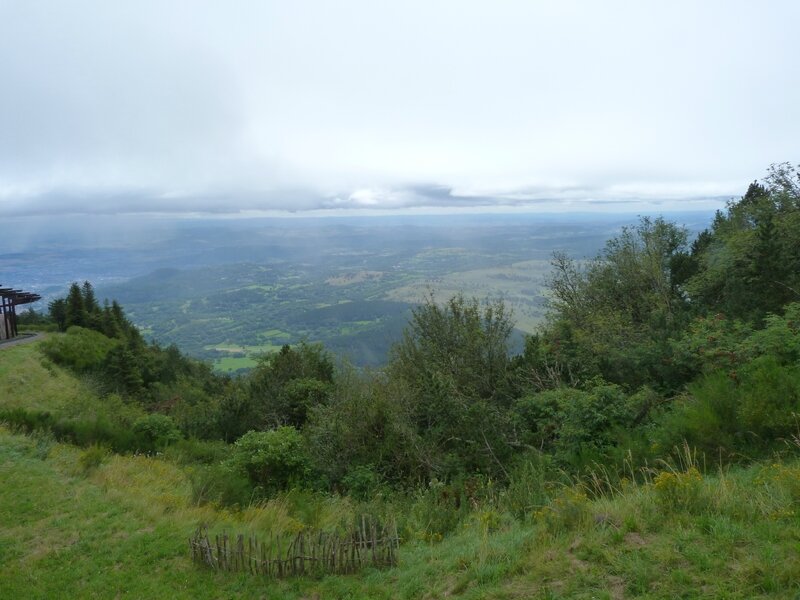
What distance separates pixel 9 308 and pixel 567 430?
31833 mm

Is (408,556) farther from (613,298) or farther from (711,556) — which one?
(613,298)

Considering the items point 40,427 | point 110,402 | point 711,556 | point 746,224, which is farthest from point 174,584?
point 746,224

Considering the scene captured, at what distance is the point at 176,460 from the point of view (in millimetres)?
11219

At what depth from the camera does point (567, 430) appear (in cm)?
797

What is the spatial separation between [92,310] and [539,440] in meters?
37.6

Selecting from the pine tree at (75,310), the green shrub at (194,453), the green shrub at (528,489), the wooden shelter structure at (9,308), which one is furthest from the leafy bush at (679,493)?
the pine tree at (75,310)

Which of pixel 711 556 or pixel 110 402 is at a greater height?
pixel 711 556

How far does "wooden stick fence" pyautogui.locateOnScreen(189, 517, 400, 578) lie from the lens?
530 cm

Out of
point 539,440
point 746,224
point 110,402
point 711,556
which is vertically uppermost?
point 746,224

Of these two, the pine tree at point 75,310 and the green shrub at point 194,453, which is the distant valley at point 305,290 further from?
the green shrub at point 194,453

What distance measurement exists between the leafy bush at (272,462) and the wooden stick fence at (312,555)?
4.01 meters

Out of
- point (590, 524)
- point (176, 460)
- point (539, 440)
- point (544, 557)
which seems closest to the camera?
point (544, 557)

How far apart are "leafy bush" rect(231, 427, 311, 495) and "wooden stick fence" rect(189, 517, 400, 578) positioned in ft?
13.2

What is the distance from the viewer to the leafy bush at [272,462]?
9.71m
